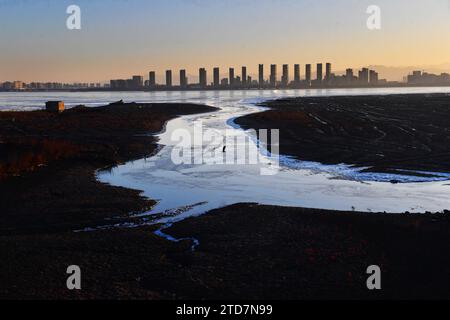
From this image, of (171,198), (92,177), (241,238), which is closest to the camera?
(241,238)

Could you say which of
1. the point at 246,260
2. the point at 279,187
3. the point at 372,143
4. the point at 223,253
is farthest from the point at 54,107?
the point at 246,260

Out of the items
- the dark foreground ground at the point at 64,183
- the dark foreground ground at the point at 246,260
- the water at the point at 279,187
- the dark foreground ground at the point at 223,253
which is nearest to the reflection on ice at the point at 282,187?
the water at the point at 279,187

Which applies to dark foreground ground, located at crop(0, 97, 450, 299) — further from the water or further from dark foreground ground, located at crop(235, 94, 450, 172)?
dark foreground ground, located at crop(235, 94, 450, 172)

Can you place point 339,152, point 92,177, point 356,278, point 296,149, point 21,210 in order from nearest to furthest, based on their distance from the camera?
1. point 356,278
2. point 21,210
3. point 92,177
4. point 339,152
5. point 296,149

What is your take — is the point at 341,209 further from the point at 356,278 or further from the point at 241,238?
the point at 356,278

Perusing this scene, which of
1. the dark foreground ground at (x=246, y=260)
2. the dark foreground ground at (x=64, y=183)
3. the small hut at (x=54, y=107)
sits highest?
the small hut at (x=54, y=107)

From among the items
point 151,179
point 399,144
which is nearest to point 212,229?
point 151,179

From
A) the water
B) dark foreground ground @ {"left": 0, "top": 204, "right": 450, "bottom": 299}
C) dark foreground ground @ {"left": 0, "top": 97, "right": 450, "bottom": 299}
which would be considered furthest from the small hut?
dark foreground ground @ {"left": 0, "top": 204, "right": 450, "bottom": 299}

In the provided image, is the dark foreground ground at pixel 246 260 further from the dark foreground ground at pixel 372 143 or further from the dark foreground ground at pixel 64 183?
the dark foreground ground at pixel 372 143
